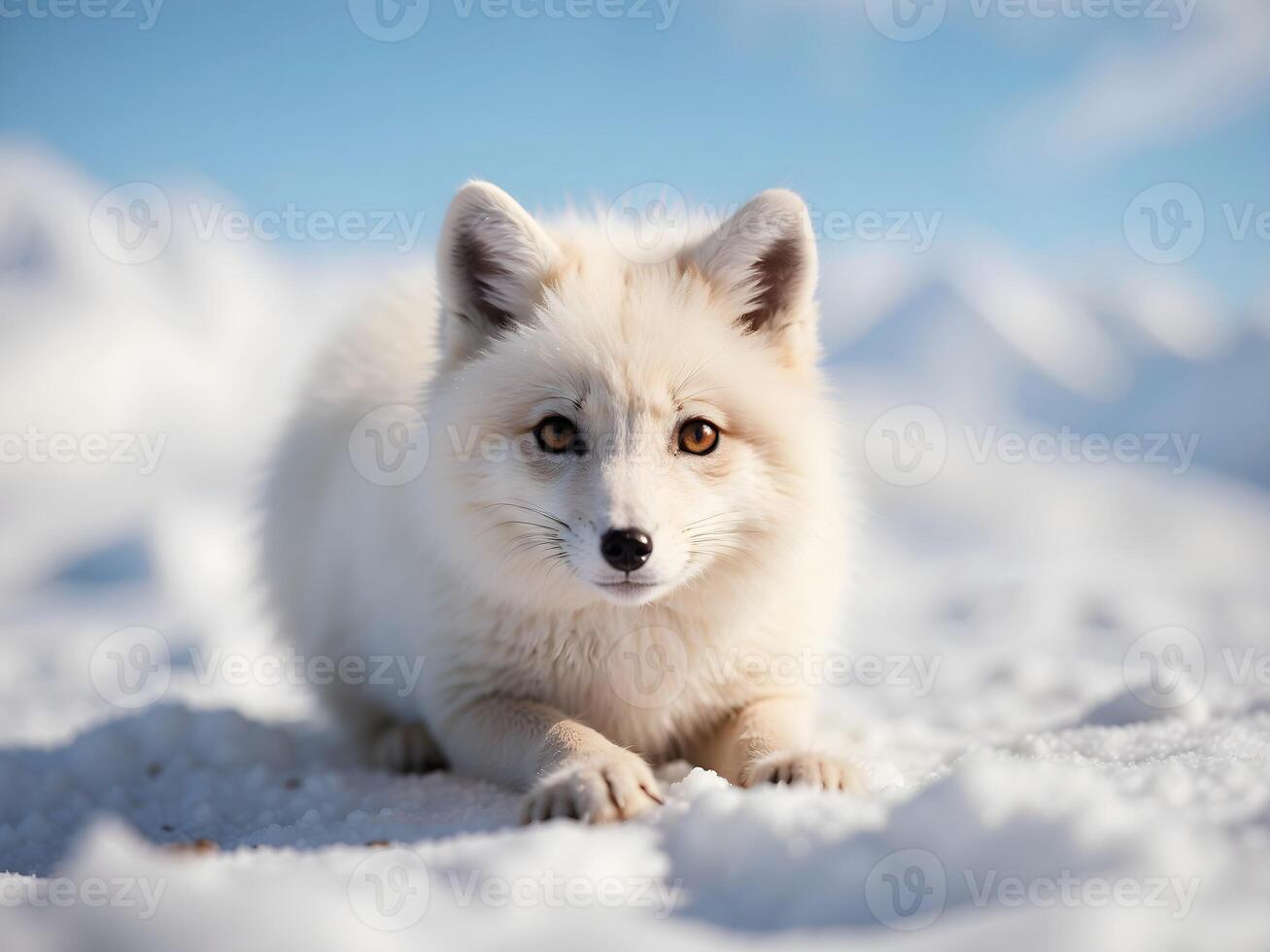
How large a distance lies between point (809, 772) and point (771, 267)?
167 centimetres

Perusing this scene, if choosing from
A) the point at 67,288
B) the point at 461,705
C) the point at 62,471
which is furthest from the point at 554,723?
the point at 67,288

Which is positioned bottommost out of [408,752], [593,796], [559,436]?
[408,752]

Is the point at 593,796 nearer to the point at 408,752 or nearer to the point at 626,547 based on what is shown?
the point at 626,547

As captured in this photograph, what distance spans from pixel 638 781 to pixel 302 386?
9.63 ft

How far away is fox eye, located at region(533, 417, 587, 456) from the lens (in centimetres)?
265

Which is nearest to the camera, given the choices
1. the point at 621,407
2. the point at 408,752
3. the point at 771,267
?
the point at 621,407

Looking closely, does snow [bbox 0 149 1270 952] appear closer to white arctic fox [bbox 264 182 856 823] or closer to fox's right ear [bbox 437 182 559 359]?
white arctic fox [bbox 264 182 856 823]

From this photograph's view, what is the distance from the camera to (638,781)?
222cm

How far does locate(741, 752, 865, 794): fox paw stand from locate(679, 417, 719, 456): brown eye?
2.96 feet

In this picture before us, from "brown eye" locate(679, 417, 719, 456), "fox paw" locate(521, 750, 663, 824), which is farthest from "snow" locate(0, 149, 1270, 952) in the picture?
A: "brown eye" locate(679, 417, 719, 456)

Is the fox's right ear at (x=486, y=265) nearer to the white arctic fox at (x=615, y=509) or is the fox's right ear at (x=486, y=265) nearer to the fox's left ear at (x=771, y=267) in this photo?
the white arctic fox at (x=615, y=509)

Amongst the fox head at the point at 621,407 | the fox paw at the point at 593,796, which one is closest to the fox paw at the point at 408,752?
the fox head at the point at 621,407

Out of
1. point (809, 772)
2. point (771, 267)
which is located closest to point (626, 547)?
point (809, 772)

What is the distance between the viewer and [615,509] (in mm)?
2355
